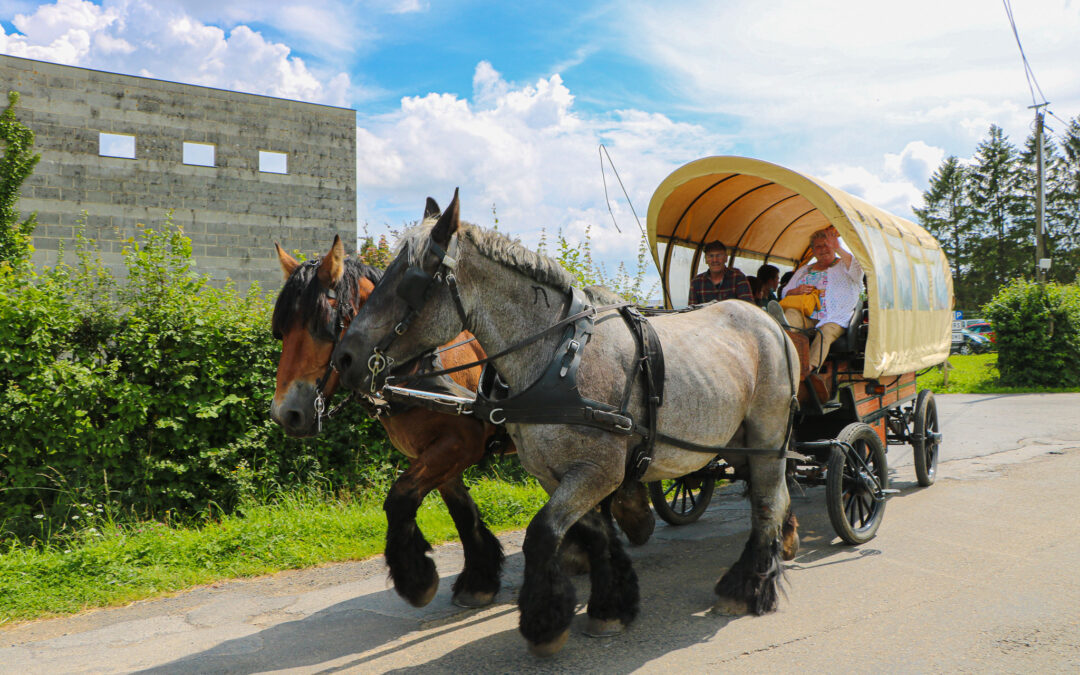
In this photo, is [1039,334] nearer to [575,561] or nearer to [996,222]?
[575,561]

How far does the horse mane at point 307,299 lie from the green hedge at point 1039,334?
17248mm

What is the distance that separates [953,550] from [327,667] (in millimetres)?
3994

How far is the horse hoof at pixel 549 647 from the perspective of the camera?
300cm

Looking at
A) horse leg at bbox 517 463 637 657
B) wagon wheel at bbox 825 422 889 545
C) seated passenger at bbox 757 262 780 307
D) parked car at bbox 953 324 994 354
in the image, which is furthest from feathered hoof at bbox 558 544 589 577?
parked car at bbox 953 324 994 354

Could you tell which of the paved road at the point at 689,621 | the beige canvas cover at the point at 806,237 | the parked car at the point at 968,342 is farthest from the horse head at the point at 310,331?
the parked car at the point at 968,342

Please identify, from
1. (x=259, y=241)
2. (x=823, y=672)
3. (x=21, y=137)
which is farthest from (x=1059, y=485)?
(x=21, y=137)

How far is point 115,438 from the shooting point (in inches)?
205

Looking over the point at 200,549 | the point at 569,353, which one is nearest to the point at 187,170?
the point at 200,549

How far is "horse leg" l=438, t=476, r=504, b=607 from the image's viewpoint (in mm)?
4000

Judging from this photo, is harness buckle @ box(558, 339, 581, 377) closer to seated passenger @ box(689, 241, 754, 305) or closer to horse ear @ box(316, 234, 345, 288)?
horse ear @ box(316, 234, 345, 288)

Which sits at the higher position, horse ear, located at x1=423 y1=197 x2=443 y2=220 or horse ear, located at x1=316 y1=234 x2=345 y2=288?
horse ear, located at x1=423 y1=197 x2=443 y2=220

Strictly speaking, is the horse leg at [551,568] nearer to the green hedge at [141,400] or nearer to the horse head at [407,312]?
the horse head at [407,312]

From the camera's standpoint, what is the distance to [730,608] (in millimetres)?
3691

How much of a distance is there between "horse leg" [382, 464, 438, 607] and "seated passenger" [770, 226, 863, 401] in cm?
299
